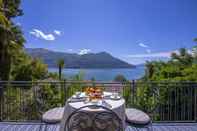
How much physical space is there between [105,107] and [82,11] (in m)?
20.8

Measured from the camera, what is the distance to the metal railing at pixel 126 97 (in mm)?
8117

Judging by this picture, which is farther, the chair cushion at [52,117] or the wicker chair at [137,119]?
the wicker chair at [137,119]

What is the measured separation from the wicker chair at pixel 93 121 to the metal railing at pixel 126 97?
11.4 feet

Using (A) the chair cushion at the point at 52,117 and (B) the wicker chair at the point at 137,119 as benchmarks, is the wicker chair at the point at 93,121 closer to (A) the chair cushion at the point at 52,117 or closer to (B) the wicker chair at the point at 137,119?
(A) the chair cushion at the point at 52,117

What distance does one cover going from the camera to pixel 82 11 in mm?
24750

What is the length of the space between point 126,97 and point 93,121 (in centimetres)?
A: 435

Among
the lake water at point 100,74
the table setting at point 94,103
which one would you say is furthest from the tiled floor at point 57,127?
the lake water at point 100,74

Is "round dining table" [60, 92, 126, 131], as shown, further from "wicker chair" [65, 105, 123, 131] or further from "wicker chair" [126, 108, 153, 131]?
"wicker chair" [126, 108, 153, 131]

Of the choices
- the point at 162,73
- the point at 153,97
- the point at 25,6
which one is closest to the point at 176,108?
the point at 153,97

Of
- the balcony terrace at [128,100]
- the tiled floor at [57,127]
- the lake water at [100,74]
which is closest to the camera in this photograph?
the tiled floor at [57,127]

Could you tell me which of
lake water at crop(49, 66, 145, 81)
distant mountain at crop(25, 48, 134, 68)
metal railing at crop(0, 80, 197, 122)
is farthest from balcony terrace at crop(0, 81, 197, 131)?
distant mountain at crop(25, 48, 134, 68)

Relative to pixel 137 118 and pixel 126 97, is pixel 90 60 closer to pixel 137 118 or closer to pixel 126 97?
pixel 126 97

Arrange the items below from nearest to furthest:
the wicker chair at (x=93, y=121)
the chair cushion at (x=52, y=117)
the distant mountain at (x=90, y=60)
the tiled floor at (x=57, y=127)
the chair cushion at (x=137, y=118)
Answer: the wicker chair at (x=93, y=121) < the chair cushion at (x=52, y=117) < the chair cushion at (x=137, y=118) < the tiled floor at (x=57, y=127) < the distant mountain at (x=90, y=60)

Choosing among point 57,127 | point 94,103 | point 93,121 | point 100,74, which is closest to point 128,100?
point 57,127
